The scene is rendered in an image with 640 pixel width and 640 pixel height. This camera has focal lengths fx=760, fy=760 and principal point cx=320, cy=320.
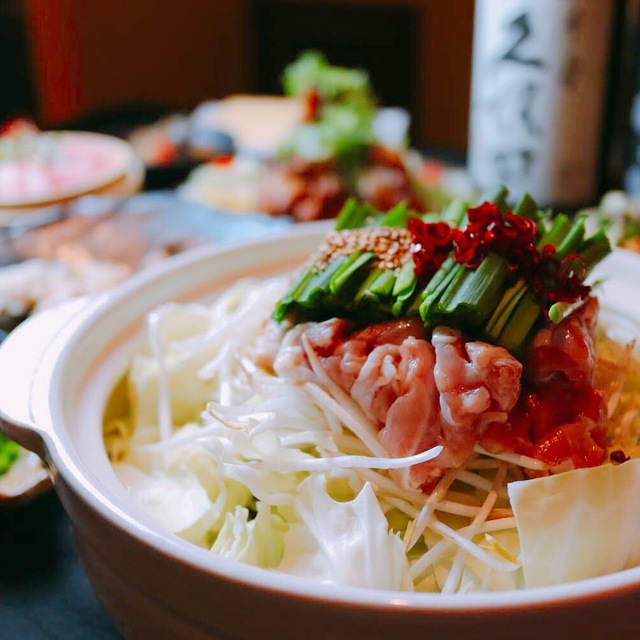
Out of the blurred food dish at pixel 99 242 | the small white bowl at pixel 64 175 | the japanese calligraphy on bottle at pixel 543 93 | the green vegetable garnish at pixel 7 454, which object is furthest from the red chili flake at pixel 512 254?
the small white bowl at pixel 64 175

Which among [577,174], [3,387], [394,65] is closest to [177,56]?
[394,65]

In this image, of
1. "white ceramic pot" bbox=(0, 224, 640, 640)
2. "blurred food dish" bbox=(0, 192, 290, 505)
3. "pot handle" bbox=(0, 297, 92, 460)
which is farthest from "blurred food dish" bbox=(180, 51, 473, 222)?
"white ceramic pot" bbox=(0, 224, 640, 640)

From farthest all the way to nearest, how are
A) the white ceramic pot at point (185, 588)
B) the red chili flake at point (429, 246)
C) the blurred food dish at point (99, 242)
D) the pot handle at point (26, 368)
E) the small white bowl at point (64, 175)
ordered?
1. the small white bowl at point (64, 175)
2. the blurred food dish at point (99, 242)
3. the red chili flake at point (429, 246)
4. the pot handle at point (26, 368)
5. the white ceramic pot at point (185, 588)

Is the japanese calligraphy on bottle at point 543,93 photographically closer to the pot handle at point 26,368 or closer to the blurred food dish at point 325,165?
the blurred food dish at point 325,165

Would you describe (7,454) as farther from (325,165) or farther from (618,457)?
(325,165)

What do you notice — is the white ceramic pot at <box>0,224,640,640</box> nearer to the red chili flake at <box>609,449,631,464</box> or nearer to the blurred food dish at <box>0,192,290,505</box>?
the red chili flake at <box>609,449,631,464</box>

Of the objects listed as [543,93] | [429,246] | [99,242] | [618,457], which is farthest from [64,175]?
[618,457]
